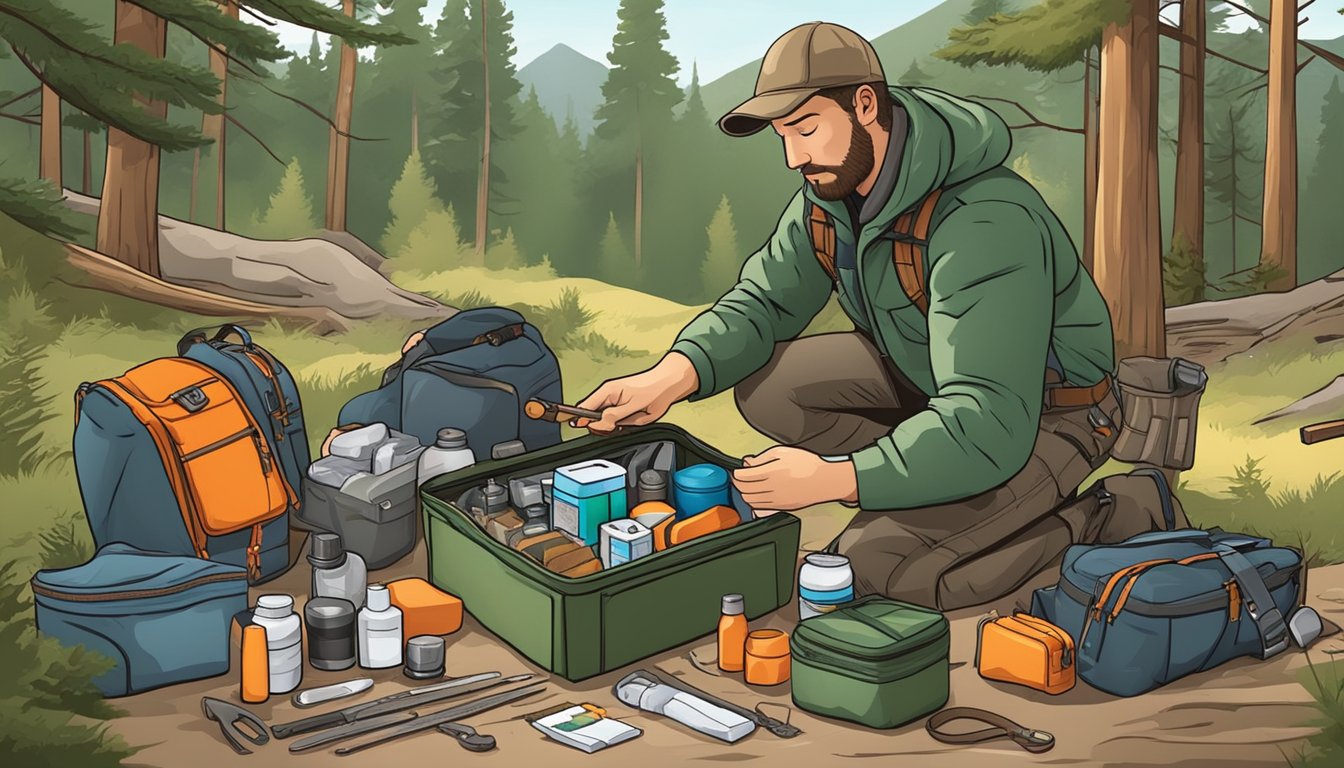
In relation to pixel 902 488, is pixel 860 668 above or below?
below

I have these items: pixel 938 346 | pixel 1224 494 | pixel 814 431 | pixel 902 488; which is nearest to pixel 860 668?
pixel 902 488

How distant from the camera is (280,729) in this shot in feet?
10.8

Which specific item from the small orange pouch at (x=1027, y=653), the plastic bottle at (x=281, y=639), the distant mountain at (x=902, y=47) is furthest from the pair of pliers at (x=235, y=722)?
the distant mountain at (x=902, y=47)

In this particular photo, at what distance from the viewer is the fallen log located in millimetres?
6758

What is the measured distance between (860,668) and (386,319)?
17.9 feet

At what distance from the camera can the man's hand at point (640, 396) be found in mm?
4133

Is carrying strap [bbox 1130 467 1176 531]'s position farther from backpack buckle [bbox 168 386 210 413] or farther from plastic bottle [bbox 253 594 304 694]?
backpack buckle [bbox 168 386 210 413]

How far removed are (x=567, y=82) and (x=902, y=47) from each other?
113 inches

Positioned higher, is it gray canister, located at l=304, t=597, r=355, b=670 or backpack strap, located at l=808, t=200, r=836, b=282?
backpack strap, located at l=808, t=200, r=836, b=282

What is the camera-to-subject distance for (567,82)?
12008mm

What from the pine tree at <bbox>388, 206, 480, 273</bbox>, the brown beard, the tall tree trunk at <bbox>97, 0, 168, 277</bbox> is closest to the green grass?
the brown beard

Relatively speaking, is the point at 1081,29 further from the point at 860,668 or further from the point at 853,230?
the point at 860,668

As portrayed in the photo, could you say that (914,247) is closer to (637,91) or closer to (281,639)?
(281,639)

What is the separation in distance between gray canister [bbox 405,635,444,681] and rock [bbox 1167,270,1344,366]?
4.97 meters
